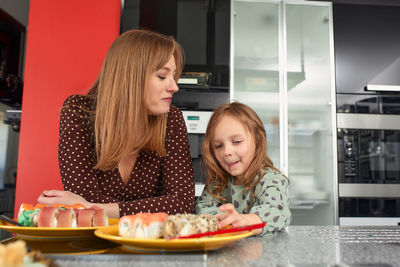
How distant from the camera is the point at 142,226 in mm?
602

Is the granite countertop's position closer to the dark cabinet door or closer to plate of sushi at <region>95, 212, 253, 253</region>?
plate of sushi at <region>95, 212, 253, 253</region>

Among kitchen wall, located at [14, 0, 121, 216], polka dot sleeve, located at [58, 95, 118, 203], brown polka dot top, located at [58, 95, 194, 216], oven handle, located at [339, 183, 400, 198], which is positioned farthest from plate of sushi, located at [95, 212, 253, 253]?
oven handle, located at [339, 183, 400, 198]

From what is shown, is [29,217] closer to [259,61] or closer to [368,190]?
[259,61]

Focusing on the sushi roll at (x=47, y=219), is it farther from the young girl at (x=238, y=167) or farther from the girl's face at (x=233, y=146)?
the girl's face at (x=233, y=146)

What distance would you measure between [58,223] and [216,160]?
0.81 metres

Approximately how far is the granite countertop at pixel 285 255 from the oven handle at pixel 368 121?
2041 millimetres

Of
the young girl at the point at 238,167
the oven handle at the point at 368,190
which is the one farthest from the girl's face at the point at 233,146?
the oven handle at the point at 368,190

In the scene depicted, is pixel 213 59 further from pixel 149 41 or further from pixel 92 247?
pixel 92 247

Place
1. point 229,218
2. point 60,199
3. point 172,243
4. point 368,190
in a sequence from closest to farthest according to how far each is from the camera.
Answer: point 172,243, point 229,218, point 60,199, point 368,190

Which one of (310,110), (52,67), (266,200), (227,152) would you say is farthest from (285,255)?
(310,110)

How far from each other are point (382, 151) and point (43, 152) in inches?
101

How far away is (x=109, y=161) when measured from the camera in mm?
1232

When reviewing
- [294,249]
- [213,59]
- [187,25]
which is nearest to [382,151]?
[213,59]

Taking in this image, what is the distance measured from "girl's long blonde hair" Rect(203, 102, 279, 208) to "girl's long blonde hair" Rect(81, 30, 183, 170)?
0.66 feet
